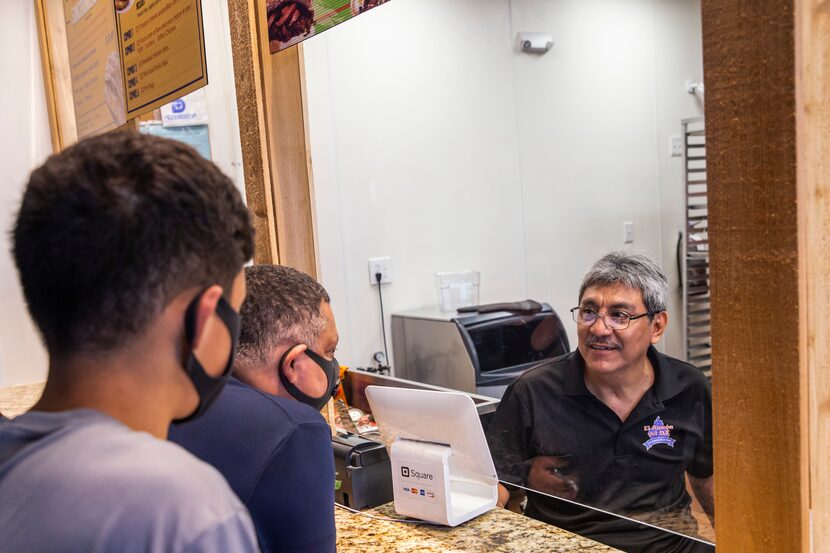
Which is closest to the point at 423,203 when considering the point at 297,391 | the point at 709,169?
the point at 297,391

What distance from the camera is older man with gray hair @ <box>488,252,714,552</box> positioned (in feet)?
6.75

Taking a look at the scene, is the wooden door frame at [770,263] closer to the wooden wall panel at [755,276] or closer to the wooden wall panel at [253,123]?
the wooden wall panel at [755,276]

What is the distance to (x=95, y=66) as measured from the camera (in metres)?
2.72

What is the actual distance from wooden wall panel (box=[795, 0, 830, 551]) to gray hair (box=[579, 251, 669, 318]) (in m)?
1.31

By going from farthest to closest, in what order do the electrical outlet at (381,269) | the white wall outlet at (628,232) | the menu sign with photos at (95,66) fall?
the white wall outlet at (628,232) < the electrical outlet at (381,269) < the menu sign with photos at (95,66)

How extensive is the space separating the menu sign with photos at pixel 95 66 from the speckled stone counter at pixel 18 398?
1050 millimetres

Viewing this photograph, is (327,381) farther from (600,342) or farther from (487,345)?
(487,345)

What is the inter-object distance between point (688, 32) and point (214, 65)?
10.6ft

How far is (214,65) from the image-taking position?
3672mm

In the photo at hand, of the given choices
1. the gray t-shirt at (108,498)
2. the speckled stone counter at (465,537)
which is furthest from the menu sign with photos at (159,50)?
the gray t-shirt at (108,498)

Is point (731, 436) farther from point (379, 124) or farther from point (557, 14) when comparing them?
point (557, 14)

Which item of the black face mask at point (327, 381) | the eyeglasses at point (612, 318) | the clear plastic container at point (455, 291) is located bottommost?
the clear plastic container at point (455, 291)

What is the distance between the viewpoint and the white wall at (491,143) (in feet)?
13.0

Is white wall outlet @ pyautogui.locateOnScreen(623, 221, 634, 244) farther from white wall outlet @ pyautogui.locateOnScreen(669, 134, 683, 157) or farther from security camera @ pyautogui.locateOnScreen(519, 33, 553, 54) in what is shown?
security camera @ pyautogui.locateOnScreen(519, 33, 553, 54)
